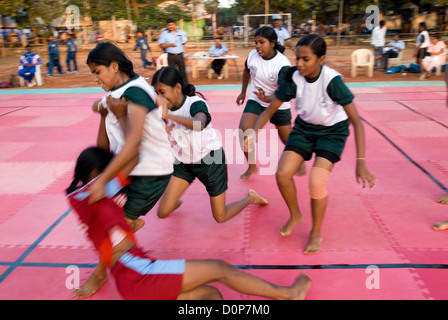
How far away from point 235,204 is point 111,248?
167cm

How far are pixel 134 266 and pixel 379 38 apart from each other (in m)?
13.3

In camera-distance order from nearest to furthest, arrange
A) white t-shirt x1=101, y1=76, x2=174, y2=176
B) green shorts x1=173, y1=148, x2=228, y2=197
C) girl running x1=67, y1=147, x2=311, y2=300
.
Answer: girl running x1=67, y1=147, x2=311, y2=300 < white t-shirt x1=101, y1=76, x2=174, y2=176 < green shorts x1=173, y1=148, x2=228, y2=197

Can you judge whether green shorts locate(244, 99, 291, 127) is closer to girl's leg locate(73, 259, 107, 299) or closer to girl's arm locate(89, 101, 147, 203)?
girl's arm locate(89, 101, 147, 203)

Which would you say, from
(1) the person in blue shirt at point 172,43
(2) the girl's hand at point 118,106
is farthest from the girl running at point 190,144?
(1) the person in blue shirt at point 172,43

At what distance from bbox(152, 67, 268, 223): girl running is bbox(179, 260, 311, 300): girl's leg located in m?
1.09

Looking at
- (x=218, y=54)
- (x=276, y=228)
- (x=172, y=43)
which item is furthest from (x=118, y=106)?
(x=218, y=54)

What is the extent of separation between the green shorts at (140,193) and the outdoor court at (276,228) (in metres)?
0.60

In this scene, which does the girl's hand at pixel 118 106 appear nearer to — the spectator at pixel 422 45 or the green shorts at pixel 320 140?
the green shorts at pixel 320 140

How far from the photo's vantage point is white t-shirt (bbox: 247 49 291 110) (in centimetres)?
421

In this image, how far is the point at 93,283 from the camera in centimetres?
278

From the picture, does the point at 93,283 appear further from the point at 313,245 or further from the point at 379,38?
the point at 379,38

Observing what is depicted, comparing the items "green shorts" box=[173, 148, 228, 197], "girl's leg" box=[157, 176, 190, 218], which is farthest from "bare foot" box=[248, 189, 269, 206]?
"girl's leg" box=[157, 176, 190, 218]

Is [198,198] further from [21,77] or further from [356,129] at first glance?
[21,77]

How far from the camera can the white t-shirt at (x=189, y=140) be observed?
3.08 m
